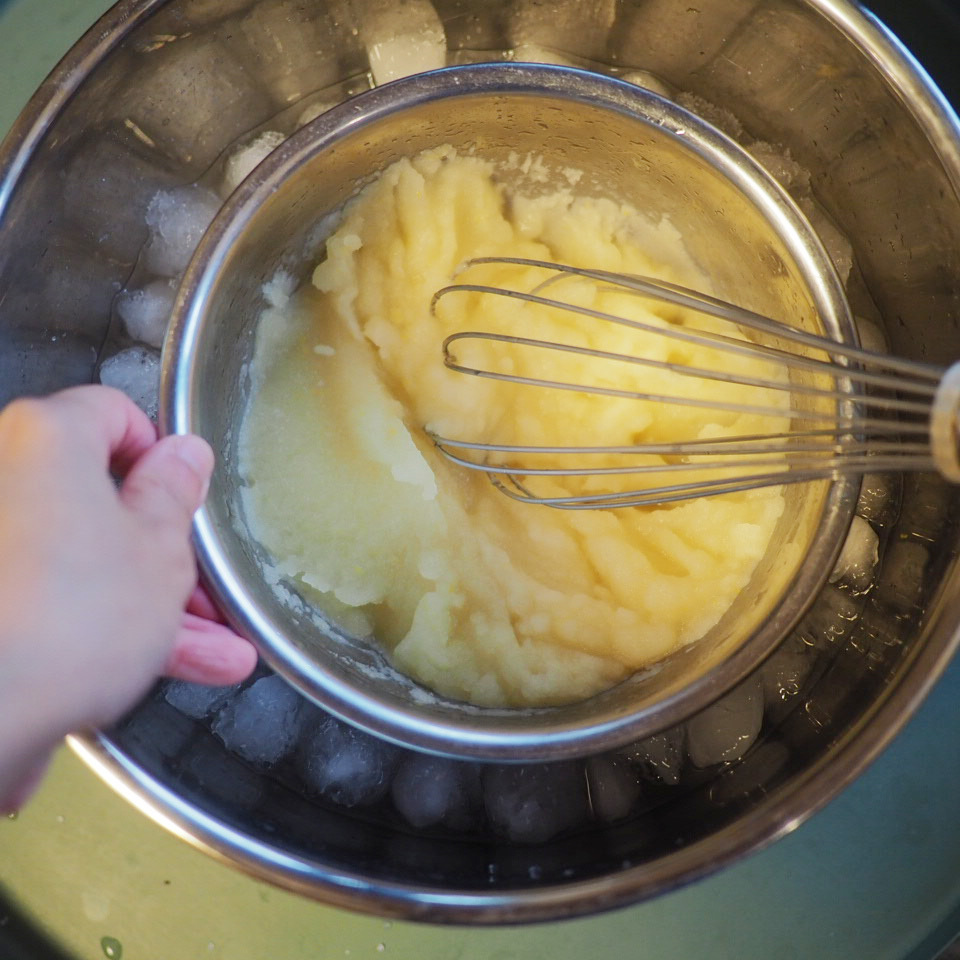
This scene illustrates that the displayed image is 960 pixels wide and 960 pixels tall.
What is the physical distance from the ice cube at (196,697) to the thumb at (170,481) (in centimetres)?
26

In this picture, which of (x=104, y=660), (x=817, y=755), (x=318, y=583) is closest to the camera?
(x=104, y=660)

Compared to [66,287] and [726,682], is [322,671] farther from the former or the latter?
[66,287]

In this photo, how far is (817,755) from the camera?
0.72 meters

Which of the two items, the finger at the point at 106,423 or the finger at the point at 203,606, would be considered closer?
the finger at the point at 106,423

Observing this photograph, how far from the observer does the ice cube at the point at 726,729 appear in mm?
835

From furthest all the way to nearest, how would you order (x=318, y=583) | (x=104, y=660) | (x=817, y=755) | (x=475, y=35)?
(x=475, y=35) < (x=318, y=583) < (x=817, y=755) < (x=104, y=660)

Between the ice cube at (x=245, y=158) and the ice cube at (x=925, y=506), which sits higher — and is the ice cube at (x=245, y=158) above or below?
below

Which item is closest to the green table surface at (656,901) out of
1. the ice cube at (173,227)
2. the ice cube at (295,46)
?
the ice cube at (173,227)

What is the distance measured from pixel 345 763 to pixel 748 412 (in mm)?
525

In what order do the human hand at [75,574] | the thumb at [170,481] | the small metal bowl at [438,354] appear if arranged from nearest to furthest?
the human hand at [75,574]
the thumb at [170,481]
the small metal bowl at [438,354]

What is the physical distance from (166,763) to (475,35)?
82cm

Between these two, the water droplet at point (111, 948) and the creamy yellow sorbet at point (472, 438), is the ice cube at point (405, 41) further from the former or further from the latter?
the water droplet at point (111, 948)

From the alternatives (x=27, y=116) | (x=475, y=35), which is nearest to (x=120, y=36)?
(x=27, y=116)

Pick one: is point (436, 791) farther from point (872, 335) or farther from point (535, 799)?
point (872, 335)
